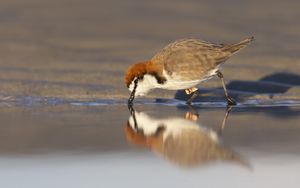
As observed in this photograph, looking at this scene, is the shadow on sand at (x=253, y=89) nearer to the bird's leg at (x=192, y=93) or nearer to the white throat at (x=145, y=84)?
the bird's leg at (x=192, y=93)

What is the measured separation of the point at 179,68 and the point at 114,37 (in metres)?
3.75

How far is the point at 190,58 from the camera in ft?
37.1

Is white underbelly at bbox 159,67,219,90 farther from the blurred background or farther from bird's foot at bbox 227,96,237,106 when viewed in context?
the blurred background

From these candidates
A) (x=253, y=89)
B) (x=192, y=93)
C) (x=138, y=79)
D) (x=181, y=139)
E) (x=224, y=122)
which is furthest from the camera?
(x=253, y=89)

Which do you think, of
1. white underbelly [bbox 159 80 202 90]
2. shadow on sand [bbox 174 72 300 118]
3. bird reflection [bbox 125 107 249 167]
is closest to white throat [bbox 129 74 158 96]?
white underbelly [bbox 159 80 202 90]

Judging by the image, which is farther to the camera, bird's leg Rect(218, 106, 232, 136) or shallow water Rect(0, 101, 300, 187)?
bird's leg Rect(218, 106, 232, 136)

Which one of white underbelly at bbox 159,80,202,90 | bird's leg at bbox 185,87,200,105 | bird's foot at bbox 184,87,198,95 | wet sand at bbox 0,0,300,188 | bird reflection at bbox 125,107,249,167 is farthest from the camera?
bird's foot at bbox 184,87,198,95

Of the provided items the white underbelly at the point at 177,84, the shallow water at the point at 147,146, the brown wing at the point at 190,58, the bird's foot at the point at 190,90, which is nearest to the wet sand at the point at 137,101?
the shallow water at the point at 147,146

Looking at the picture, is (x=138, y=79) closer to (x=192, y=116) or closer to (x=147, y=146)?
(x=192, y=116)

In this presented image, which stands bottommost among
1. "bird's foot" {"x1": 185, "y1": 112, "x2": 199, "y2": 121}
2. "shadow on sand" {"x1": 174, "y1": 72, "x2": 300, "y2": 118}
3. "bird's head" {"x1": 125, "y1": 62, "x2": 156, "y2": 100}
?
"shadow on sand" {"x1": 174, "y1": 72, "x2": 300, "y2": 118}

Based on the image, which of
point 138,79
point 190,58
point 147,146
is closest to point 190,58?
point 190,58

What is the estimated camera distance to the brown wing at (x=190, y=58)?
1123 centimetres

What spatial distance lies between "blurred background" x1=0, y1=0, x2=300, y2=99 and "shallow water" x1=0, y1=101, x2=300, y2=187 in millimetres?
1203

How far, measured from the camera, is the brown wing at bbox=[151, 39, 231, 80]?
1123 cm
